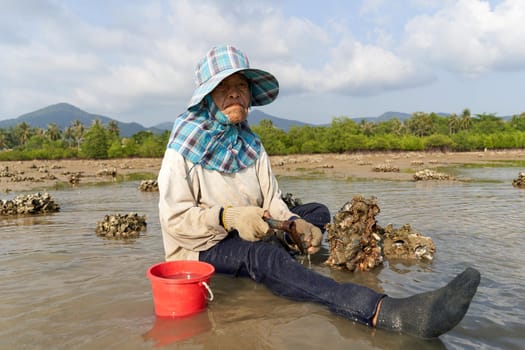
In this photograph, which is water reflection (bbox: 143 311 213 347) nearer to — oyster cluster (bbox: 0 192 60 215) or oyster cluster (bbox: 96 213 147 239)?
oyster cluster (bbox: 96 213 147 239)

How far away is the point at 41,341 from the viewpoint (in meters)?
2.35

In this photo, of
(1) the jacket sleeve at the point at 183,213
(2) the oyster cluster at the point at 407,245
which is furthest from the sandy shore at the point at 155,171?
(1) the jacket sleeve at the point at 183,213

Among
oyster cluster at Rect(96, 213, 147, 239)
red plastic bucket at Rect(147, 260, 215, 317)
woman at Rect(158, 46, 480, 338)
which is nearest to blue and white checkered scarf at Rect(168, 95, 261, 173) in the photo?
woman at Rect(158, 46, 480, 338)

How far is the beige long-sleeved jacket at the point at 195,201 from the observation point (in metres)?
3.09

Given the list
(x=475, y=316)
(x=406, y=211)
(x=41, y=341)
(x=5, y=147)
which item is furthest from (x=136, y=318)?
(x=5, y=147)

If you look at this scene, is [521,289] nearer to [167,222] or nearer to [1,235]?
[167,222]

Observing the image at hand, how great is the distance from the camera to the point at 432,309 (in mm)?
2158

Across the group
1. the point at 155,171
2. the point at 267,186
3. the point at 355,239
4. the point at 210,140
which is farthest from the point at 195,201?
the point at 155,171

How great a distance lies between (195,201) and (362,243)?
1660mm

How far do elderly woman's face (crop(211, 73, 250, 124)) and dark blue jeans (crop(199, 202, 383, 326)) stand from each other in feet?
3.54

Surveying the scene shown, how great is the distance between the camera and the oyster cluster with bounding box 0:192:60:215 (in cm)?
762

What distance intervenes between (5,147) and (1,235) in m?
117

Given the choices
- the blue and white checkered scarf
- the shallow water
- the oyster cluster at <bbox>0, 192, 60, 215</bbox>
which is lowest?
the shallow water

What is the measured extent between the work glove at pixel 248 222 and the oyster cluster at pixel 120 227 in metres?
3.01
